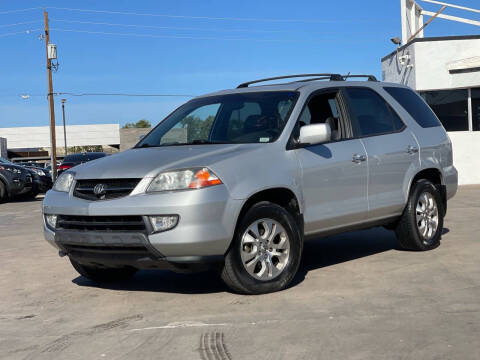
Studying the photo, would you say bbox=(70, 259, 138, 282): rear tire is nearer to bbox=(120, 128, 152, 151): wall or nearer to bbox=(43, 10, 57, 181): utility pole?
bbox=(43, 10, 57, 181): utility pole

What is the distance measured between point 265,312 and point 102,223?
4.74ft

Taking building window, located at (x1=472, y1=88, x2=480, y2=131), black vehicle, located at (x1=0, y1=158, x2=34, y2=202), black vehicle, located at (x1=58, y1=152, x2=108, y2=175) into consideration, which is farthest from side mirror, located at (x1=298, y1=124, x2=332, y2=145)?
black vehicle, located at (x1=58, y1=152, x2=108, y2=175)

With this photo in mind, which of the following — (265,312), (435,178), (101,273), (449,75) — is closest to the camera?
(265,312)

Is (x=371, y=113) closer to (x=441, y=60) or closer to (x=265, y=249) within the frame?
(x=265, y=249)

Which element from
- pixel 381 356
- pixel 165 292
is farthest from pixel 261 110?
pixel 381 356

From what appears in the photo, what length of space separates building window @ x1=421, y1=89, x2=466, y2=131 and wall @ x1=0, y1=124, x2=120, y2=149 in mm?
59099

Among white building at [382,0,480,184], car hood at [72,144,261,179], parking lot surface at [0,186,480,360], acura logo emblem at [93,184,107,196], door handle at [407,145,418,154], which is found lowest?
parking lot surface at [0,186,480,360]

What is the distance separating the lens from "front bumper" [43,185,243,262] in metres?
5.25

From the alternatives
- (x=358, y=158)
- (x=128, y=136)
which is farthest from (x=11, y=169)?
(x=128, y=136)

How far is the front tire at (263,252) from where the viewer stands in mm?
5562

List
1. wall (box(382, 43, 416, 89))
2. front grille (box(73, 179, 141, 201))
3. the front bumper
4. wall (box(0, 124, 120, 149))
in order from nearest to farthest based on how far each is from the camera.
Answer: the front bumper, front grille (box(73, 179, 141, 201)), wall (box(382, 43, 416, 89)), wall (box(0, 124, 120, 149))

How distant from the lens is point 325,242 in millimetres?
8883

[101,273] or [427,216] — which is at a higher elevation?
[427,216]

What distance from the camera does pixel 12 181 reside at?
19141mm
